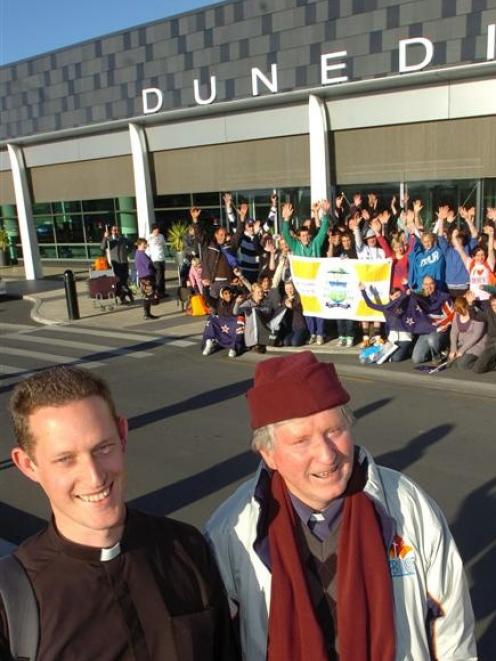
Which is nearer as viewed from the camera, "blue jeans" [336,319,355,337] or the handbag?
"blue jeans" [336,319,355,337]

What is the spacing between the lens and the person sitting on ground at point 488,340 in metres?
8.66

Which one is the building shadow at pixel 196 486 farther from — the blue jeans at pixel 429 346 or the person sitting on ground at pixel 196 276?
the person sitting on ground at pixel 196 276

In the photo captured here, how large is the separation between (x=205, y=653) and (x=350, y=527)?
1.86 feet

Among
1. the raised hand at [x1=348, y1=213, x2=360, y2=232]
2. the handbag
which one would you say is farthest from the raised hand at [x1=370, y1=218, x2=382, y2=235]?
the handbag

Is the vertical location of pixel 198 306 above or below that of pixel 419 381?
above

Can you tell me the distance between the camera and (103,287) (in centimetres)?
1630

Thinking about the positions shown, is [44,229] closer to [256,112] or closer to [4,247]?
[4,247]

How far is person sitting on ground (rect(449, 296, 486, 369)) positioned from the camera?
888cm

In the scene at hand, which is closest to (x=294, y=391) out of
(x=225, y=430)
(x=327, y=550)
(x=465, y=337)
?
(x=327, y=550)

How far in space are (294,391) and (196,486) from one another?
4.23 metres

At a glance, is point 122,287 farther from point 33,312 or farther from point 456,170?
point 456,170

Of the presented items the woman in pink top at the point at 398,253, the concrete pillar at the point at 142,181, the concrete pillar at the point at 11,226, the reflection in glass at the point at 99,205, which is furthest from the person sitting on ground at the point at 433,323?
the concrete pillar at the point at 11,226

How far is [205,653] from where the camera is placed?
1737 millimetres

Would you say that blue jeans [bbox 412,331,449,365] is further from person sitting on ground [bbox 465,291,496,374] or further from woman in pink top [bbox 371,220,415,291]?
woman in pink top [bbox 371,220,415,291]
